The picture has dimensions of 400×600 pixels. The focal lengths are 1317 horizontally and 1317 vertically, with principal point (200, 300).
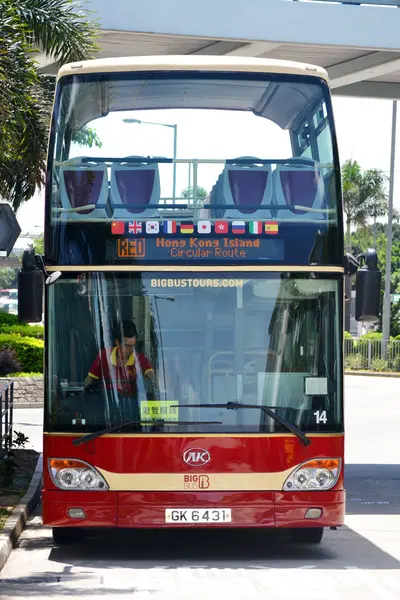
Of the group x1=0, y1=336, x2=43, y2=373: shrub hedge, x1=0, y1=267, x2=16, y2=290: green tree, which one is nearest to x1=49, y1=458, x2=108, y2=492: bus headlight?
x1=0, y1=336, x2=43, y2=373: shrub hedge

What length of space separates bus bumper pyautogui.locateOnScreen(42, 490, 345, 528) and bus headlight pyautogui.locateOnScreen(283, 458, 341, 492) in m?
0.09

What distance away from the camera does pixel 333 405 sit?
10945 millimetres

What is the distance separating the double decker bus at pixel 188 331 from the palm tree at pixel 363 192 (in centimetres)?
6339

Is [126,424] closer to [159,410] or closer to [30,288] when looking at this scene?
[159,410]

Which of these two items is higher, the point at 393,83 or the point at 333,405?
the point at 393,83

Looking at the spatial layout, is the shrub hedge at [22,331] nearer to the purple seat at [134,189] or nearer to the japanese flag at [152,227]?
the purple seat at [134,189]

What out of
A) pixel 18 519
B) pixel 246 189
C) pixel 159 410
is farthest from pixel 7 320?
pixel 159 410

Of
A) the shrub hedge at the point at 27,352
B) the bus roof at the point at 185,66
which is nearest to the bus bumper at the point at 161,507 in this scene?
the bus roof at the point at 185,66

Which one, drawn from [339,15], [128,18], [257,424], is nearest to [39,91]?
[128,18]

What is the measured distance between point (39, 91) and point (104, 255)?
6.93 m

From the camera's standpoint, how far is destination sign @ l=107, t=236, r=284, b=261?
1102 cm

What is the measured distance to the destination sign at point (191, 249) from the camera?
11016 millimetres

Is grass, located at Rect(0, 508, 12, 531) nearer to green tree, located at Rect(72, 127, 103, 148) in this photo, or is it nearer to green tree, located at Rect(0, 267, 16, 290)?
green tree, located at Rect(72, 127, 103, 148)

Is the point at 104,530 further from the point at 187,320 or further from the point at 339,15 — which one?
the point at 339,15
